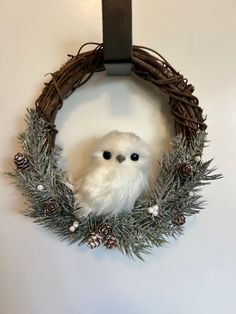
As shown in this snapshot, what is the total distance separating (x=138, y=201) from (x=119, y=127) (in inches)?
8.6

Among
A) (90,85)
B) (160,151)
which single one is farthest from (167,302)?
(90,85)

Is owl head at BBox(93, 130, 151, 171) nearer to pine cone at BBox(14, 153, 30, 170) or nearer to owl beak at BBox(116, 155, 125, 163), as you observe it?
owl beak at BBox(116, 155, 125, 163)

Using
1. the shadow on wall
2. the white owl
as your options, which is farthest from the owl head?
the shadow on wall

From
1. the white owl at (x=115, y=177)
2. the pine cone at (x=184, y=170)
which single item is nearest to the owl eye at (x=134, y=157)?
the white owl at (x=115, y=177)

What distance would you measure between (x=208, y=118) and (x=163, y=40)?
0.25 metres

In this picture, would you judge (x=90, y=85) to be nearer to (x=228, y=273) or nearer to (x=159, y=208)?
(x=159, y=208)

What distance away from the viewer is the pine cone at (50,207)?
82 cm

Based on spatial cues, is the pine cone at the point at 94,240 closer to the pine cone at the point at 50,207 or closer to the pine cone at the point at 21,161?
the pine cone at the point at 50,207

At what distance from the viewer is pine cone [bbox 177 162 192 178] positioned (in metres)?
0.80

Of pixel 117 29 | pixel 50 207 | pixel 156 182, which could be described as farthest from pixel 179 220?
pixel 117 29

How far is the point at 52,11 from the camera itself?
975mm

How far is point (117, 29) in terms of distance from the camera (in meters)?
0.76

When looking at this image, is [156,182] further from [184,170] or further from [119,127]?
[119,127]

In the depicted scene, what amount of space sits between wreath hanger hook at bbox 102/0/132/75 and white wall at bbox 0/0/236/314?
6.9 inches
